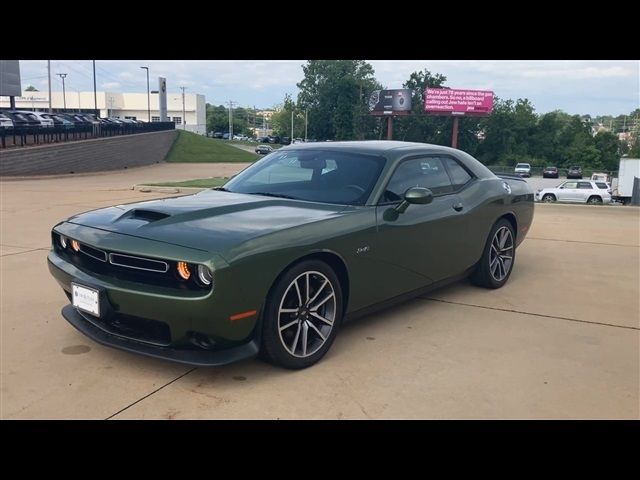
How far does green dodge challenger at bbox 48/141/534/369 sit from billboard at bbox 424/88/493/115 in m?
61.5

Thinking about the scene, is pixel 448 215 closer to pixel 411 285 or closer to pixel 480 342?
pixel 411 285

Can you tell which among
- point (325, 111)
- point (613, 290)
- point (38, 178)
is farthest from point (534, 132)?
point (613, 290)

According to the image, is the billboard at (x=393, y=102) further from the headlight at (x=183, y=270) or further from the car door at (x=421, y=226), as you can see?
the headlight at (x=183, y=270)

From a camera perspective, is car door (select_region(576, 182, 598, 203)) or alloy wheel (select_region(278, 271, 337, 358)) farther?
car door (select_region(576, 182, 598, 203))

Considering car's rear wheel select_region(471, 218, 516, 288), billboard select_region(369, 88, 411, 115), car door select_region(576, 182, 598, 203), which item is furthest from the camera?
billboard select_region(369, 88, 411, 115)

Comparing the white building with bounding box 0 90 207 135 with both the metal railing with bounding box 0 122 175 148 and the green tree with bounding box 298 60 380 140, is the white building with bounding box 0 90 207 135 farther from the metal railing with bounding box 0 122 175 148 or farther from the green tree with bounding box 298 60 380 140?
the metal railing with bounding box 0 122 175 148

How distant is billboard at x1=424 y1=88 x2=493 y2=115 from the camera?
62.9 metres

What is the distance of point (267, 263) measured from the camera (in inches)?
130

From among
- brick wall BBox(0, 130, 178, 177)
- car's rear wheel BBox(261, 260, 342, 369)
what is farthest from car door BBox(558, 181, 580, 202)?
car's rear wheel BBox(261, 260, 342, 369)

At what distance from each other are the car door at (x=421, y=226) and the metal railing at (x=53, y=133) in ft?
73.1

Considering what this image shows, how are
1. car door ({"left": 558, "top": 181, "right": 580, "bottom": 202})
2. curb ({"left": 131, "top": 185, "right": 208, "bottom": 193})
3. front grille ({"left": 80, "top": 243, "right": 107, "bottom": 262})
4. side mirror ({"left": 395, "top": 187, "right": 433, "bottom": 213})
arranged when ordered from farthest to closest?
1. car door ({"left": 558, "top": 181, "right": 580, "bottom": 202})
2. curb ({"left": 131, "top": 185, "right": 208, "bottom": 193})
3. side mirror ({"left": 395, "top": 187, "right": 433, "bottom": 213})
4. front grille ({"left": 80, "top": 243, "right": 107, "bottom": 262})

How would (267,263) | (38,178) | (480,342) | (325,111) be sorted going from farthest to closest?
(325,111), (38,178), (480,342), (267,263)
